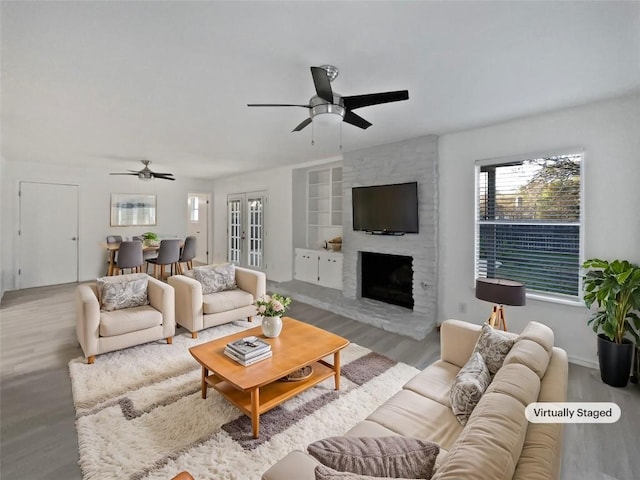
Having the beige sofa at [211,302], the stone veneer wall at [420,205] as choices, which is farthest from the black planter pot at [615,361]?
the beige sofa at [211,302]

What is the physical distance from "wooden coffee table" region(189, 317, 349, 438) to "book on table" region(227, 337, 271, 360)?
0.23 ft

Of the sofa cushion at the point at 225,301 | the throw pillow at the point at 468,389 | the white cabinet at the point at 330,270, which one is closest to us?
the throw pillow at the point at 468,389

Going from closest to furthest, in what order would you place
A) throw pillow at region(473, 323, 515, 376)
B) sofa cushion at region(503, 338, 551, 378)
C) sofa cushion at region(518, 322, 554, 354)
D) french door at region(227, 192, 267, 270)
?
sofa cushion at region(503, 338, 551, 378)
sofa cushion at region(518, 322, 554, 354)
throw pillow at region(473, 323, 515, 376)
french door at region(227, 192, 267, 270)

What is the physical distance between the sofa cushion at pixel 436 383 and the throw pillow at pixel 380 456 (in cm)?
86

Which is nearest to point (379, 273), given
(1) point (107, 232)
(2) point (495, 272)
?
(2) point (495, 272)

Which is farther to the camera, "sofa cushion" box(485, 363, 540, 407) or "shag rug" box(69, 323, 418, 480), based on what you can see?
"shag rug" box(69, 323, 418, 480)

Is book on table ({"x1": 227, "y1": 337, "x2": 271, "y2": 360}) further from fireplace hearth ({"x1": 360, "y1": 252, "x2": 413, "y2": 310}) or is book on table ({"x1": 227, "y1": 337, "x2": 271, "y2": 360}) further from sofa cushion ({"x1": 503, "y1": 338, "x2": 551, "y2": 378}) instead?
fireplace hearth ({"x1": 360, "y1": 252, "x2": 413, "y2": 310})

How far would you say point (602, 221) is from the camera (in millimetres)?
2914

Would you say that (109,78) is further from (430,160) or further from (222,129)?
(430,160)

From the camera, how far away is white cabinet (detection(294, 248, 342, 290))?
218 inches

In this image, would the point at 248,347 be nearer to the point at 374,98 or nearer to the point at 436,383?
the point at 436,383

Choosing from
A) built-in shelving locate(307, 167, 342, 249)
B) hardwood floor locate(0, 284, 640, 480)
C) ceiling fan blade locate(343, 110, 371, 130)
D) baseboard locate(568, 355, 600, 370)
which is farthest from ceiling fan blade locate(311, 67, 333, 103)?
built-in shelving locate(307, 167, 342, 249)

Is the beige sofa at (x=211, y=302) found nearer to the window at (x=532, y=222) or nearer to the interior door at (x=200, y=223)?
the window at (x=532, y=222)

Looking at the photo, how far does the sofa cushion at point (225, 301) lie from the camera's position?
369 centimetres
